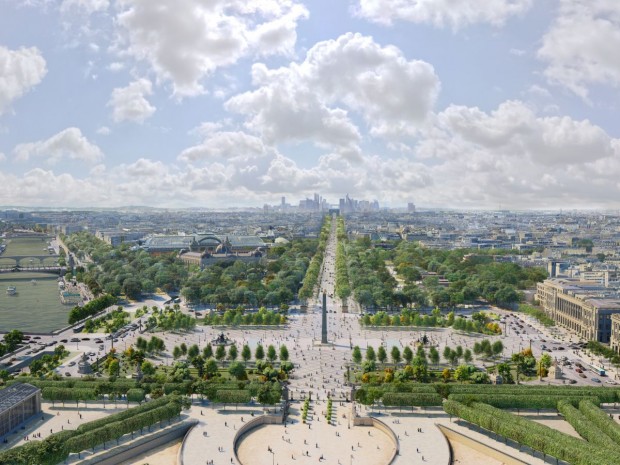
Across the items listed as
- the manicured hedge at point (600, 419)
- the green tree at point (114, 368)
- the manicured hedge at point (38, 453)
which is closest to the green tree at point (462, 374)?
the manicured hedge at point (600, 419)

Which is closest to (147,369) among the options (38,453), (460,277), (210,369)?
(210,369)

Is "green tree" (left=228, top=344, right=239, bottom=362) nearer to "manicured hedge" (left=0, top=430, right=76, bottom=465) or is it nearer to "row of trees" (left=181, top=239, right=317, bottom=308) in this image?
"manicured hedge" (left=0, top=430, right=76, bottom=465)

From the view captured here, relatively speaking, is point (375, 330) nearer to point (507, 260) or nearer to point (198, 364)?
point (198, 364)

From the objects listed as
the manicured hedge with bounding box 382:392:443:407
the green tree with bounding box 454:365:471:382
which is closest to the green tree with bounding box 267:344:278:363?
the manicured hedge with bounding box 382:392:443:407

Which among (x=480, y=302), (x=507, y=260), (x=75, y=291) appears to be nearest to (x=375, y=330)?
(x=480, y=302)

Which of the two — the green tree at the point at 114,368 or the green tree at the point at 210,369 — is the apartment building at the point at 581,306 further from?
the green tree at the point at 114,368

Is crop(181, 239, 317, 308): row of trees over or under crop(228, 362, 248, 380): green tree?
over
